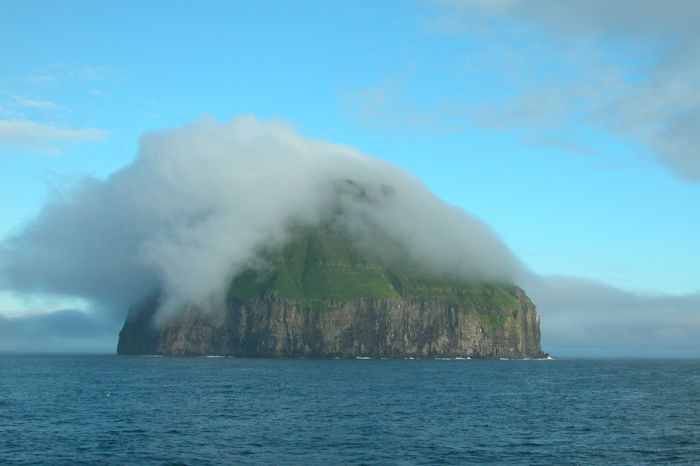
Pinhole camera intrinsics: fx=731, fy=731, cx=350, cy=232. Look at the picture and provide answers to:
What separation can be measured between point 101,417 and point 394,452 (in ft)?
135

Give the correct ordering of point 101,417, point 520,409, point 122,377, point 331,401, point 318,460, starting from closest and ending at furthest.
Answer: point 318,460 < point 101,417 < point 520,409 < point 331,401 < point 122,377

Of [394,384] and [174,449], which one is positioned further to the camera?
[394,384]

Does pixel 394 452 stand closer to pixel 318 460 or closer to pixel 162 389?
pixel 318 460

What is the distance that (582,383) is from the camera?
6535 inches

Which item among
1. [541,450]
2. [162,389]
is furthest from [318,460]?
[162,389]

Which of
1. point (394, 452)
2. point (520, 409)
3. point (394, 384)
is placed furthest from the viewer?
point (394, 384)

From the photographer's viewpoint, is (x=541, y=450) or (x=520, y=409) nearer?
(x=541, y=450)

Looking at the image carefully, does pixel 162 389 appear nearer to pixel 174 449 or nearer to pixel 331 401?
pixel 331 401

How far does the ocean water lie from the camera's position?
213 feet

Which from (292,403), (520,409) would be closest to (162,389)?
(292,403)

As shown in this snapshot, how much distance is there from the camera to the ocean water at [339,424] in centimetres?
6481

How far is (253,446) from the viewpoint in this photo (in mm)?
69250

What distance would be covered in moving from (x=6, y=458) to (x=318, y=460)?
2649 centimetres

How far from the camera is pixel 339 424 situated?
84812 millimetres
